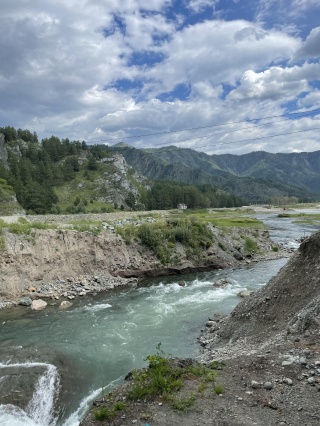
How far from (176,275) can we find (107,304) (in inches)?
Result: 536

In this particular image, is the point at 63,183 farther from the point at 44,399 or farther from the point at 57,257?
the point at 44,399

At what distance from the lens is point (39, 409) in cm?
1573

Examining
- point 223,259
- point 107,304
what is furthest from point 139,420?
point 223,259

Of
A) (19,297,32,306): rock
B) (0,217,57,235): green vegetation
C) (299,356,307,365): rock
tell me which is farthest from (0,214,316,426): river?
(0,217,57,235): green vegetation

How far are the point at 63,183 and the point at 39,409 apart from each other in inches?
5721

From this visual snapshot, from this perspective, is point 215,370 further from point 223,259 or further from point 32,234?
point 223,259

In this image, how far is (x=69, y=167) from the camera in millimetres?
164250

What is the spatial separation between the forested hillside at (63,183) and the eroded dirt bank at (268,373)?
8558 centimetres

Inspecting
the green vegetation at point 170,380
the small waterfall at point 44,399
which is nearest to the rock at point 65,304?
the small waterfall at point 44,399

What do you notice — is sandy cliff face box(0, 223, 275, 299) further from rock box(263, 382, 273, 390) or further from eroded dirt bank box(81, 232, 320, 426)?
rock box(263, 382, 273, 390)

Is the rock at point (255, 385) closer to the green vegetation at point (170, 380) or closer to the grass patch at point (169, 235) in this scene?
the green vegetation at point (170, 380)

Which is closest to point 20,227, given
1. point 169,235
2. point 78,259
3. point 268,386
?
point 78,259

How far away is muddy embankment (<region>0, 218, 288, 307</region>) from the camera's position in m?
34.2

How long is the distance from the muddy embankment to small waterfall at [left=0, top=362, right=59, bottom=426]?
53.2ft
